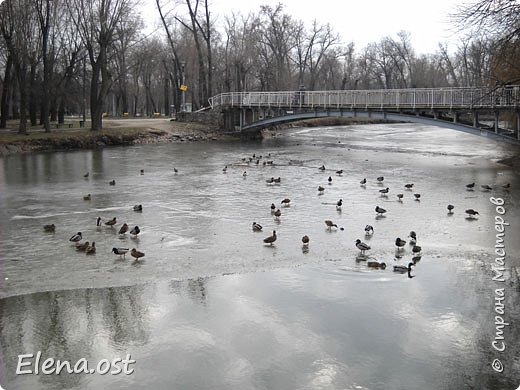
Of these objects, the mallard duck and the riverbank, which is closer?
the mallard duck

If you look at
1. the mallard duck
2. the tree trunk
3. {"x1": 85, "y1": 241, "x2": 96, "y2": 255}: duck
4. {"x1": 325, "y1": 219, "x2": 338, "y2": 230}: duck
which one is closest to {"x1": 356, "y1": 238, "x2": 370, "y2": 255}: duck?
{"x1": 325, "y1": 219, "x2": 338, "y2": 230}: duck

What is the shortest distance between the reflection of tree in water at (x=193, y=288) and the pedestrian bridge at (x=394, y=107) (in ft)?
47.9

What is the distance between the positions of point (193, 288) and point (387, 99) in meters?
30.4

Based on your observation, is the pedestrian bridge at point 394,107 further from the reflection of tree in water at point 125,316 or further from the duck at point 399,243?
the reflection of tree in water at point 125,316

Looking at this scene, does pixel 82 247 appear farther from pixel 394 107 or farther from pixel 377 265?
pixel 394 107

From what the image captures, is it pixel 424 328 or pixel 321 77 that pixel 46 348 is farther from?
pixel 321 77

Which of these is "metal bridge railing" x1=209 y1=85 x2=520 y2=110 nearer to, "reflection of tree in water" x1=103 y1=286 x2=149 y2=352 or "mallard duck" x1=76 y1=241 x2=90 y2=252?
"mallard duck" x1=76 y1=241 x2=90 y2=252

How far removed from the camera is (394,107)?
37.2 m

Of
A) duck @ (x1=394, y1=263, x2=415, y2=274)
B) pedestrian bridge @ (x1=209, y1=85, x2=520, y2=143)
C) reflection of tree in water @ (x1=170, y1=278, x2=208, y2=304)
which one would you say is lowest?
reflection of tree in water @ (x1=170, y1=278, x2=208, y2=304)

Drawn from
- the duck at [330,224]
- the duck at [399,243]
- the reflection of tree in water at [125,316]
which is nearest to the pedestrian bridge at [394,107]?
the duck at [330,224]

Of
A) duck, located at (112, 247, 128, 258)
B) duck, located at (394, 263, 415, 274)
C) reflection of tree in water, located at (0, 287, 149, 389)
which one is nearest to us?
reflection of tree in water, located at (0, 287, 149, 389)

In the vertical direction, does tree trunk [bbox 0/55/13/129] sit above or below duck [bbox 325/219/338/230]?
above

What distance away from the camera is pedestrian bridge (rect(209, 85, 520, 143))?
30.7 m

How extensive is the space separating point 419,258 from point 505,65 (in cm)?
1815
